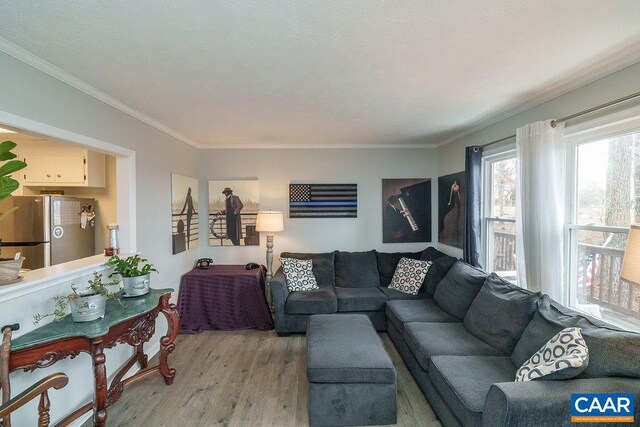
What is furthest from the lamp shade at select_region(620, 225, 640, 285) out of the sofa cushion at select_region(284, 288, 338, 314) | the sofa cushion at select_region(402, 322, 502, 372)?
the sofa cushion at select_region(284, 288, 338, 314)

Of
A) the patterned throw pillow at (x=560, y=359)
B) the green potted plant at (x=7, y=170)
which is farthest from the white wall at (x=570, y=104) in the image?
the green potted plant at (x=7, y=170)

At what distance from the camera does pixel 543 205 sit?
7.40 ft

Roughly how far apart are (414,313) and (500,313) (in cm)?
87

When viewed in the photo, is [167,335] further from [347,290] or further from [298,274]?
[347,290]

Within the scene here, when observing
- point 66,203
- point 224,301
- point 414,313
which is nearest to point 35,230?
point 66,203

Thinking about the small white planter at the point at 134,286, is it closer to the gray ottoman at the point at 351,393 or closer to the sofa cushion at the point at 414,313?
the gray ottoman at the point at 351,393

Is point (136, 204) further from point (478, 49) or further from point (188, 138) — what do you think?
point (478, 49)

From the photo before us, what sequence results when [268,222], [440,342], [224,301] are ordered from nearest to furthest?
[440,342] < [224,301] < [268,222]

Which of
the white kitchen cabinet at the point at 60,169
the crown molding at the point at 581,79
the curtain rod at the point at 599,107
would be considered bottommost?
the white kitchen cabinet at the point at 60,169

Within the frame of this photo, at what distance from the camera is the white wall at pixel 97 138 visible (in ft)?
5.57

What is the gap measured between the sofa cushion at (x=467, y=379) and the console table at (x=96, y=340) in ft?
7.05

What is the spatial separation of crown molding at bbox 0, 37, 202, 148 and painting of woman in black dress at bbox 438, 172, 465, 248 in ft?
12.1

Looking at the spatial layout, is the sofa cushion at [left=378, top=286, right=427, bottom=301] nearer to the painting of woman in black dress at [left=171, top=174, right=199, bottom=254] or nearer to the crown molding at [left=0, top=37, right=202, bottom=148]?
the painting of woman in black dress at [left=171, top=174, right=199, bottom=254]

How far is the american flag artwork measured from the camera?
4.30m
